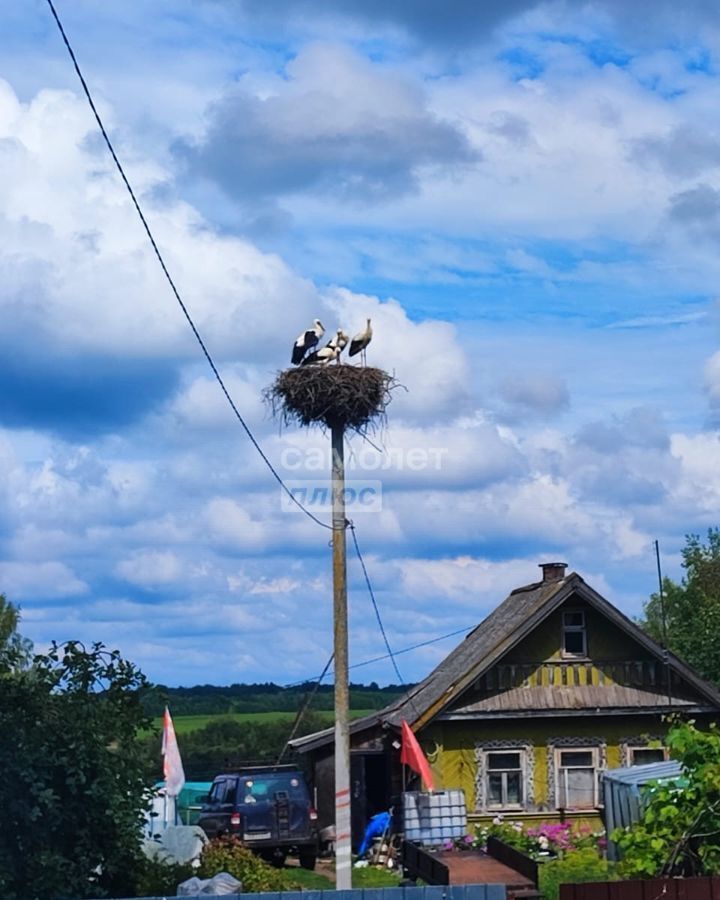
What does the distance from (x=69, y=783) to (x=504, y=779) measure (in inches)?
580

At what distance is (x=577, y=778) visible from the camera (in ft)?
84.7

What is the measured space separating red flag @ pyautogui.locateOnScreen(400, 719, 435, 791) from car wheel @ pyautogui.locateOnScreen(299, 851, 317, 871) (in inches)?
89.1

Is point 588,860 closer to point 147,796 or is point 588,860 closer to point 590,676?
point 590,676

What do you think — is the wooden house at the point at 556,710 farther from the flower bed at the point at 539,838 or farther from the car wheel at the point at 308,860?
the car wheel at the point at 308,860

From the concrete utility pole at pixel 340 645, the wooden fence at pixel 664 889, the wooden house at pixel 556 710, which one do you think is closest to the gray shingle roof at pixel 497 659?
the wooden house at pixel 556 710

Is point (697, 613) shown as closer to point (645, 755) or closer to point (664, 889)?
point (645, 755)

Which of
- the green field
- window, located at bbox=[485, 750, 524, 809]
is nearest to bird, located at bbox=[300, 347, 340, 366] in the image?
window, located at bbox=[485, 750, 524, 809]

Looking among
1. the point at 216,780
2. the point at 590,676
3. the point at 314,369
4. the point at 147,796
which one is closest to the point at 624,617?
the point at 590,676

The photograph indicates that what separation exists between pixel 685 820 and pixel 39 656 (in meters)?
6.02

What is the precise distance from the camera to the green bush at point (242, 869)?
15.6m

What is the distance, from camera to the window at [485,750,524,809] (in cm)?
2541

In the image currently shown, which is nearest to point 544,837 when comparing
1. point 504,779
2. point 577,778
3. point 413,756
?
point 504,779

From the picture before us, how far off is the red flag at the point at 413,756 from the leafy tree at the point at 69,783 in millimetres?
11150

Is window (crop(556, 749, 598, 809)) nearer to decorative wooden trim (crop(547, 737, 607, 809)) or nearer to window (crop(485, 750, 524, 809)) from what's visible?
decorative wooden trim (crop(547, 737, 607, 809))
